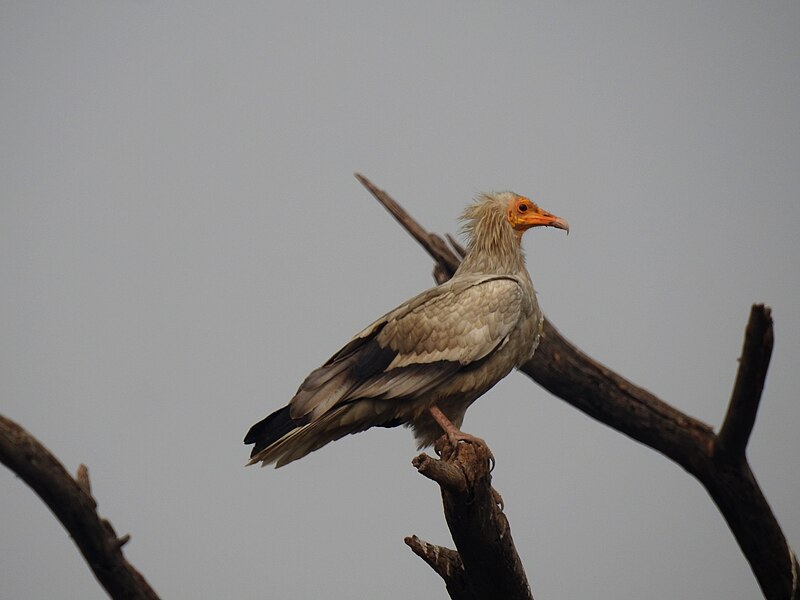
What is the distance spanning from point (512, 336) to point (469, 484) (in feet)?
5.14

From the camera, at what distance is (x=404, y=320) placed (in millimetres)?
6250

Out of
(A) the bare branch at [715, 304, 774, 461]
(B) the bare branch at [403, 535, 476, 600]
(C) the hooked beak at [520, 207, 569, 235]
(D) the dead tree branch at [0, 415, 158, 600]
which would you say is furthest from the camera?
(C) the hooked beak at [520, 207, 569, 235]

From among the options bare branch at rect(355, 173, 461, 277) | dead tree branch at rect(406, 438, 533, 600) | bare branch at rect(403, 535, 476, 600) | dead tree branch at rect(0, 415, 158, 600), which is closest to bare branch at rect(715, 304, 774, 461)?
dead tree branch at rect(406, 438, 533, 600)

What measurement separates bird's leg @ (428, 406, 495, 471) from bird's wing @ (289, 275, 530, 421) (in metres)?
0.26

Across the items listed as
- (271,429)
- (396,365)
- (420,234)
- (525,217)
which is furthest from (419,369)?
(420,234)

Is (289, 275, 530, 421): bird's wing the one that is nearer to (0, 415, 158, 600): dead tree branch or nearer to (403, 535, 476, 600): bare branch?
(403, 535, 476, 600): bare branch

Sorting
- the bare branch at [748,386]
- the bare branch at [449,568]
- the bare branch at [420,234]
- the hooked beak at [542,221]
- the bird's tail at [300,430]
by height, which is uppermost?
the bare branch at [420,234]

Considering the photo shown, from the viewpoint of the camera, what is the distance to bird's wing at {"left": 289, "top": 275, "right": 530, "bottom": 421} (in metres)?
5.97

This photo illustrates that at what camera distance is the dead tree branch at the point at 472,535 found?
4.86 meters

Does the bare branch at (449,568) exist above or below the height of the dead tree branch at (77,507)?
below

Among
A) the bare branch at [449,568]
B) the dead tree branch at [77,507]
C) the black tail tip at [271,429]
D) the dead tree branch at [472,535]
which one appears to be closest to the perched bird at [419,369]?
the black tail tip at [271,429]

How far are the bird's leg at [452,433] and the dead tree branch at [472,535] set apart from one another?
0.09 metres

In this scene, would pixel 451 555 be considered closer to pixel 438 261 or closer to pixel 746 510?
pixel 746 510

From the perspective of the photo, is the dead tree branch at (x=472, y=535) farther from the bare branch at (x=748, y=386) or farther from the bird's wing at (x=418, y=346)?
the bare branch at (x=748, y=386)
